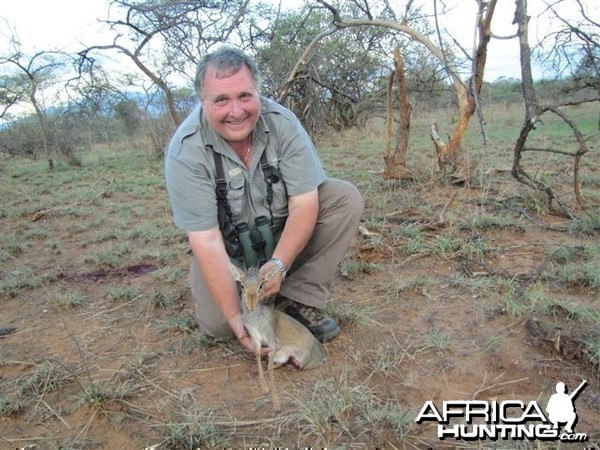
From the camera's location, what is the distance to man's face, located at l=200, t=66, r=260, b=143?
238 cm

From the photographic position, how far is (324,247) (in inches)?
112

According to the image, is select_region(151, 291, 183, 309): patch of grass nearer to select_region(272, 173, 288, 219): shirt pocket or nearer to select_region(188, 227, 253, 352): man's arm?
select_region(188, 227, 253, 352): man's arm

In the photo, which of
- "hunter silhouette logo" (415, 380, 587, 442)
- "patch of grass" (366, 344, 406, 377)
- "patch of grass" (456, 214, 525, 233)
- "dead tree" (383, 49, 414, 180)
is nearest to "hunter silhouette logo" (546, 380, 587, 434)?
"hunter silhouette logo" (415, 380, 587, 442)

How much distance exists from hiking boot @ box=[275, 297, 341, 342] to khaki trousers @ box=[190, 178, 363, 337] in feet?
0.18

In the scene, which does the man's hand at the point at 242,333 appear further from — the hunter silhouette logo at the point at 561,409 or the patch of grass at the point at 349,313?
the hunter silhouette logo at the point at 561,409

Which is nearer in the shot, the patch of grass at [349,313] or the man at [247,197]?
the man at [247,197]

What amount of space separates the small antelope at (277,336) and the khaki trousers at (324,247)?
30cm

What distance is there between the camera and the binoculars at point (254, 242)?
2609 millimetres

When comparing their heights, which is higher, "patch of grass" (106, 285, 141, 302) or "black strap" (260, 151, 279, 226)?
"black strap" (260, 151, 279, 226)

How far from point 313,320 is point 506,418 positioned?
1151 millimetres

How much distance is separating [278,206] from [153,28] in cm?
835

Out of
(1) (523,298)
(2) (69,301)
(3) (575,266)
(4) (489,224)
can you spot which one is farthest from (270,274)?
(4) (489,224)

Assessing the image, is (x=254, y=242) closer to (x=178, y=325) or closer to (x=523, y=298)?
(x=178, y=325)

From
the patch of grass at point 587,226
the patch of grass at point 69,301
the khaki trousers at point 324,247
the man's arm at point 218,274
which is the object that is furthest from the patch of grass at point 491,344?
the patch of grass at point 69,301
